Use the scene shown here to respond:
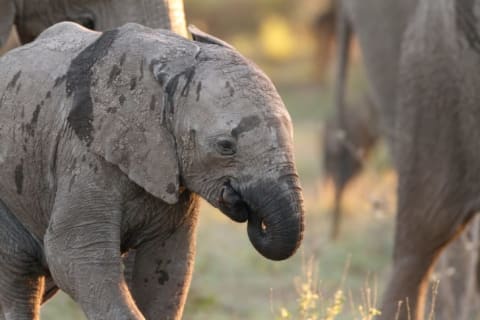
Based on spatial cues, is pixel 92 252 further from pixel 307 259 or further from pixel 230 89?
pixel 307 259

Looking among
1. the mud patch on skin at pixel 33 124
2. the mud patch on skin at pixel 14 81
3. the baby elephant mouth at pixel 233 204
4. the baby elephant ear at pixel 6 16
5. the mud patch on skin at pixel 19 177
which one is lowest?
the baby elephant ear at pixel 6 16

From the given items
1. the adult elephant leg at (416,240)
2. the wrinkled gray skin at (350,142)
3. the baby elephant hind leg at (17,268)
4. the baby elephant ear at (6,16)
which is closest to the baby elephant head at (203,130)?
the baby elephant hind leg at (17,268)

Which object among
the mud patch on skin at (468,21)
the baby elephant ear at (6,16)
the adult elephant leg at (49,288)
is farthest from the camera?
the mud patch on skin at (468,21)

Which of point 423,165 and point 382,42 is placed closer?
point 423,165

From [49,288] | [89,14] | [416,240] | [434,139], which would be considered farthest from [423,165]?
[49,288]

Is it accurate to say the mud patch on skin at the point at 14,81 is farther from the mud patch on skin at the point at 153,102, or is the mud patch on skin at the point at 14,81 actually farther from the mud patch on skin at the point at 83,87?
the mud patch on skin at the point at 153,102

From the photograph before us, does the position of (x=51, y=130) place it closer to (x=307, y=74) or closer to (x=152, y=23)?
(x=152, y=23)

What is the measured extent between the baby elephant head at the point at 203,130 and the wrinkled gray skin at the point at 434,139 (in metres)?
2.08

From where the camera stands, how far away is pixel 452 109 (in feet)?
20.4

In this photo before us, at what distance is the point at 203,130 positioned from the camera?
4.02 metres

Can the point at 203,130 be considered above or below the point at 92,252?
above

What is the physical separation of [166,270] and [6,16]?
1.37 meters

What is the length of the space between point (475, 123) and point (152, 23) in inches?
66.1

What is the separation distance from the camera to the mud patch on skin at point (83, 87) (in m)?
4.20
